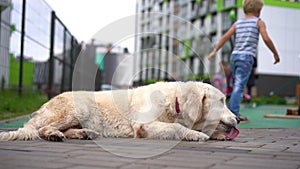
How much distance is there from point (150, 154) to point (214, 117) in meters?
1.63

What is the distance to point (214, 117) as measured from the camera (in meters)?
5.12

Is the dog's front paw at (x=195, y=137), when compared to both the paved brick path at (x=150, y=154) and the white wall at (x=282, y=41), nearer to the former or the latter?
the paved brick path at (x=150, y=154)

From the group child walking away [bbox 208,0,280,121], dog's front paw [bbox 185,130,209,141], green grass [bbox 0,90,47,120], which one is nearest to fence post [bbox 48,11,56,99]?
green grass [bbox 0,90,47,120]

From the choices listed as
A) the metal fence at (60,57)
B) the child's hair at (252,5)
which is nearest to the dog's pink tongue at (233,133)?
the child's hair at (252,5)

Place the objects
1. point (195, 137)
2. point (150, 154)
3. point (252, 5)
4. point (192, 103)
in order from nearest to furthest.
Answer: point (150, 154), point (195, 137), point (192, 103), point (252, 5)

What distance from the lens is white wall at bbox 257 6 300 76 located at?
4012cm

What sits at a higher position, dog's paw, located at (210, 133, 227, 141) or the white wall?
the white wall

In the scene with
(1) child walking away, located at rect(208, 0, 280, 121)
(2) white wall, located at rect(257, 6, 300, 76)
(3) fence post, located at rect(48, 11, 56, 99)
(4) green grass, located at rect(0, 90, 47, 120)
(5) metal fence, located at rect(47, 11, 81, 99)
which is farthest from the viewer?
(2) white wall, located at rect(257, 6, 300, 76)

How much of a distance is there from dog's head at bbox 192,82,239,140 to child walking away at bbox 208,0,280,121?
229 centimetres

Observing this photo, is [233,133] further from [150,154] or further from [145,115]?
[150,154]

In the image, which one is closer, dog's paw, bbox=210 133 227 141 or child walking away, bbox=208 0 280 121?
dog's paw, bbox=210 133 227 141

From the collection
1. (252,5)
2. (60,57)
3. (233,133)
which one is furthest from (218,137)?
(60,57)

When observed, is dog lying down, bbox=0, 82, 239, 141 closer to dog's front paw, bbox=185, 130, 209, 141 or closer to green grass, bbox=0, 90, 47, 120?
dog's front paw, bbox=185, 130, 209, 141

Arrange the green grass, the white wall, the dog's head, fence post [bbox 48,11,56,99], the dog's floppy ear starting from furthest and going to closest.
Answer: the white wall < fence post [bbox 48,11,56,99] < the green grass < the dog's head < the dog's floppy ear
